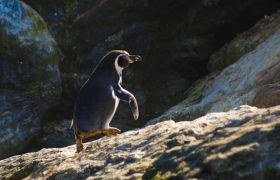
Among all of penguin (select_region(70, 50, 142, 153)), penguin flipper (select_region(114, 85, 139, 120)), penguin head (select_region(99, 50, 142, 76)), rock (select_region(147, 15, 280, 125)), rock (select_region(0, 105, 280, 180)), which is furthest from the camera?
penguin head (select_region(99, 50, 142, 76))

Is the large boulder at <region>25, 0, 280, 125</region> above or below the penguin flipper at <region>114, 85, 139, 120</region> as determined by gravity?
above

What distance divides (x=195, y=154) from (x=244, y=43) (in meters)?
5.37

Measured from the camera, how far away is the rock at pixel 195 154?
4.99 ft

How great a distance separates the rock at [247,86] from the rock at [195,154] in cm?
151

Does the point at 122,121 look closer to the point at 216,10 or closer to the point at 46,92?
the point at 46,92

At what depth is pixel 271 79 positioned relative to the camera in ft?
13.3

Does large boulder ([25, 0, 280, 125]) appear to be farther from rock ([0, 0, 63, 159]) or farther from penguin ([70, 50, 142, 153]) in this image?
penguin ([70, 50, 142, 153])

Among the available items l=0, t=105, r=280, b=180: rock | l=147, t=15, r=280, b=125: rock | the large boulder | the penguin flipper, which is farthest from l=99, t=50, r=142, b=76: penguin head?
the large boulder

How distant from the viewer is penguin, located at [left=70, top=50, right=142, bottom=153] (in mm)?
3648

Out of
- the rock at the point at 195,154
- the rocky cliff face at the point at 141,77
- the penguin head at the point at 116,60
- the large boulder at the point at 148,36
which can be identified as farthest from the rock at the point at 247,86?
the large boulder at the point at 148,36

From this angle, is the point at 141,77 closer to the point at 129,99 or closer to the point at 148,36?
the point at 148,36

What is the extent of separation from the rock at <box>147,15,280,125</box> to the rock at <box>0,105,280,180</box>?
151 centimetres

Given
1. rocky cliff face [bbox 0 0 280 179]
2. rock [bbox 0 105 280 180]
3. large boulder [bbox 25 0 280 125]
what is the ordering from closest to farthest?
rock [bbox 0 105 280 180] → rocky cliff face [bbox 0 0 280 179] → large boulder [bbox 25 0 280 125]

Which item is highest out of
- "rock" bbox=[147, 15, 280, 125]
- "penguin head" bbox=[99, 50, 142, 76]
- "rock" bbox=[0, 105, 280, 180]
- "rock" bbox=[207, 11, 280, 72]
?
"rock" bbox=[207, 11, 280, 72]
